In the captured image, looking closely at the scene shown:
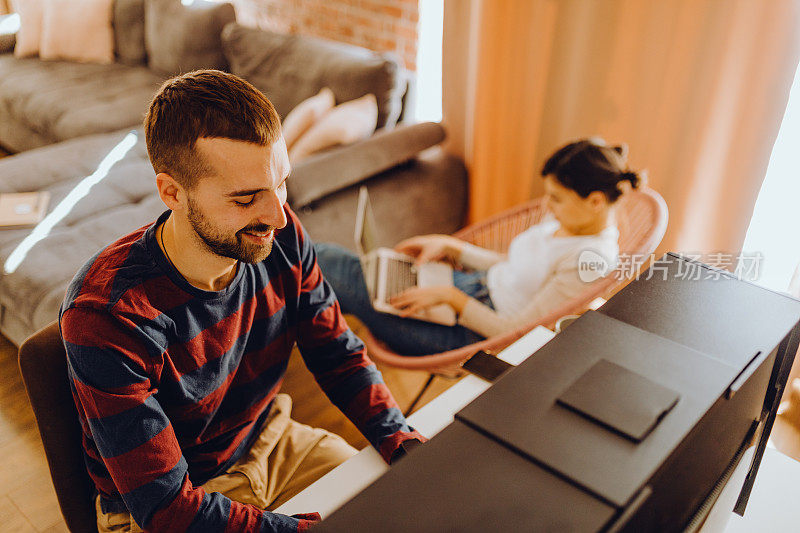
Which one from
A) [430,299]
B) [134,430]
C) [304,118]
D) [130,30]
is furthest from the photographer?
[130,30]

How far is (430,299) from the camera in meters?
1.73

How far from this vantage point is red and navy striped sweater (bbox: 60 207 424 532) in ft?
2.88

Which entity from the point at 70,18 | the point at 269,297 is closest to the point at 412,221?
the point at 269,297

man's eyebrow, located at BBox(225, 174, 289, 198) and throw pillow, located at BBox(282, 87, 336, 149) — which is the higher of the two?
man's eyebrow, located at BBox(225, 174, 289, 198)

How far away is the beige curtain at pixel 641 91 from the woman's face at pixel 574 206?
59 centimetres

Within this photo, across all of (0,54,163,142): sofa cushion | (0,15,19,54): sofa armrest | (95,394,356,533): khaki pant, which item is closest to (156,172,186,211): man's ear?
(95,394,356,533): khaki pant

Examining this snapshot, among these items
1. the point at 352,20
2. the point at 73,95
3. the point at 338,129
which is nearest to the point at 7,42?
the point at 73,95

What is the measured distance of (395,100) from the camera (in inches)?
104

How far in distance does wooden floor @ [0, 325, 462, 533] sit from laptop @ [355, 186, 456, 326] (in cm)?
44

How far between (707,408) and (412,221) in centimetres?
197

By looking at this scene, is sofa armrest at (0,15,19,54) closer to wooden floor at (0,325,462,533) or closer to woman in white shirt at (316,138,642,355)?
wooden floor at (0,325,462,533)

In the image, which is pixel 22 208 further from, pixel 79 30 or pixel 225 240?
pixel 79 30

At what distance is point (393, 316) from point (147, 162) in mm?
1538

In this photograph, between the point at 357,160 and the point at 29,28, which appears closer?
the point at 357,160
